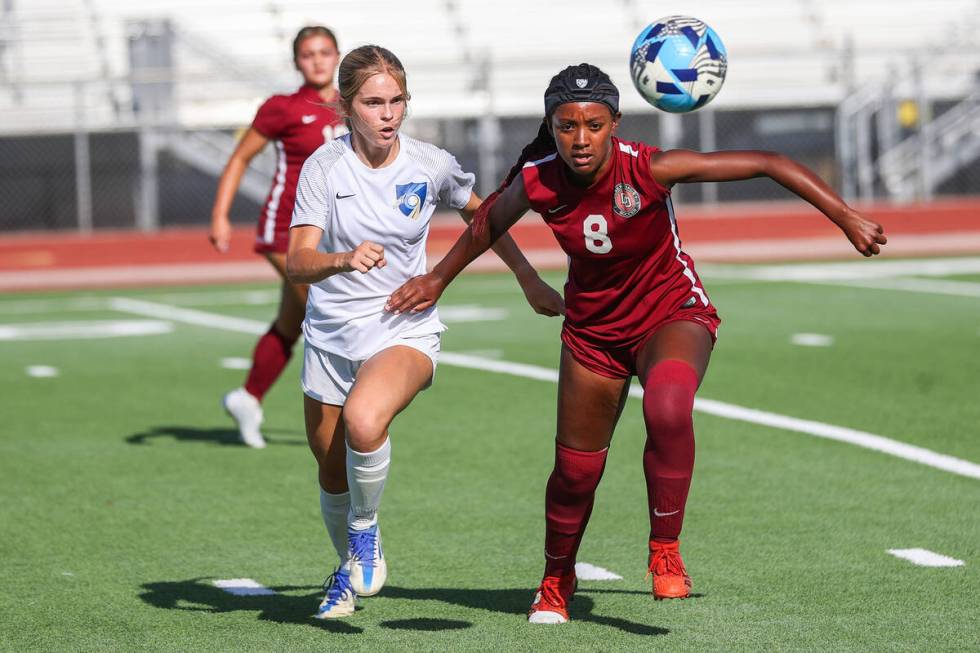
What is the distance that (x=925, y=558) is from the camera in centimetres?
618

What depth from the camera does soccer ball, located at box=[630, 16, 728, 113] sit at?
6371 mm

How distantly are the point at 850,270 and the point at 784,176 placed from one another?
15.3 m

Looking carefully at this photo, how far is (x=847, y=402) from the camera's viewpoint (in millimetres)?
10203

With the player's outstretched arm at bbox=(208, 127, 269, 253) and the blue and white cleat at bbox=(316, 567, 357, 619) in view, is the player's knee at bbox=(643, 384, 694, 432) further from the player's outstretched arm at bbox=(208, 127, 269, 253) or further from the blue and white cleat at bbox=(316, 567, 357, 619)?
the player's outstretched arm at bbox=(208, 127, 269, 253)

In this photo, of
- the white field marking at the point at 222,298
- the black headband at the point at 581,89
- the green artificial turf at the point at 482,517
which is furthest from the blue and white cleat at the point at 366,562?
the white field marking at the point at 222,298

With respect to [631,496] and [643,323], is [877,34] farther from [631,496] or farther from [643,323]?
[643,323]

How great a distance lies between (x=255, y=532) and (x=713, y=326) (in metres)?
2.49

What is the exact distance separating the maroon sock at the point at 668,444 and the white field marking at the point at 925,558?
4.85 ft

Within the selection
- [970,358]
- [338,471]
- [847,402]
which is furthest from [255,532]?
[970,358]

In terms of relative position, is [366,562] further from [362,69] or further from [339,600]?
[362,69]

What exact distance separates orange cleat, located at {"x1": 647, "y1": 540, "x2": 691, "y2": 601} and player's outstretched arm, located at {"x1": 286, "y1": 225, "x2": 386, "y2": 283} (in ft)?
3.97

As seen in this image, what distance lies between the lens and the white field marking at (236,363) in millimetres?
12711

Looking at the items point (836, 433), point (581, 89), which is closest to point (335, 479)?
point (581, 89)

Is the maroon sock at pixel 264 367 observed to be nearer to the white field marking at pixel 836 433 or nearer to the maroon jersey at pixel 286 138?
the maroon jersey at pixel 286 138
